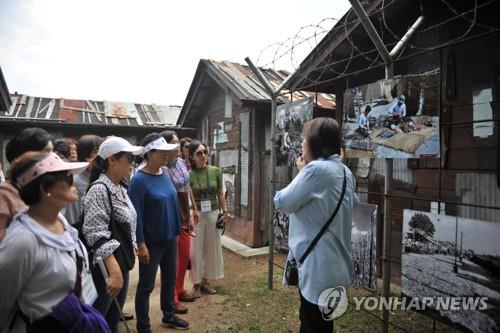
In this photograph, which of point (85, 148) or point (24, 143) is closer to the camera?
point (24, 143)

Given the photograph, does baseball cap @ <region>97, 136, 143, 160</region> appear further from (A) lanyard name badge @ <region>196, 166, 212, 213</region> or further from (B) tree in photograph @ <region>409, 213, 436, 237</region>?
(B) tree in photograph @ <region>409, 213, 436, 237</region>

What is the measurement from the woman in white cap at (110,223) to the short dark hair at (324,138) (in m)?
1.35

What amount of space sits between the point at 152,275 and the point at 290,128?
248 cm

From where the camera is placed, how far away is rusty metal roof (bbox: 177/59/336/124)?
6863 mm

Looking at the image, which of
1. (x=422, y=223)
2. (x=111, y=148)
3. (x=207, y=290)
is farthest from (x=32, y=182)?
(x=207, y=290)

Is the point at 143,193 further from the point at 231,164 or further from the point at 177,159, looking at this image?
the point at 231,164

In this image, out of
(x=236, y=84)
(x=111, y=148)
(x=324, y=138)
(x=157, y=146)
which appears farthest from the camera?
(x=236, y=84)

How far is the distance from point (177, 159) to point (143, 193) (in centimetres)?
127

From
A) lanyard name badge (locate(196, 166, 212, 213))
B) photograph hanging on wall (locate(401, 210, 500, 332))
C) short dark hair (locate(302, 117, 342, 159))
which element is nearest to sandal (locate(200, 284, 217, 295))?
lanyard name badge (locate(196, 166, 212, 213))

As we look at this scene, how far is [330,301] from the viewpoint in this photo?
2154 mm

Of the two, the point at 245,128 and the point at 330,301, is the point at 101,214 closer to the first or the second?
the point at 330,301

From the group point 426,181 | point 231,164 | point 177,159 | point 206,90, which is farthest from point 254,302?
point 206,90

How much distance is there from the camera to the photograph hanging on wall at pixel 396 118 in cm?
260

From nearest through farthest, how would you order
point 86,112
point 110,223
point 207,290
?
point 110,223 < point 207,290 < point 86,112
